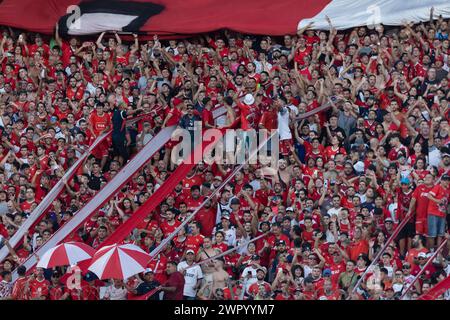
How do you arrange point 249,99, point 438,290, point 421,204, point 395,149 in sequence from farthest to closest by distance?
1. point 249,99
2. point 395,149
3. point 421,204
4. point 438,290

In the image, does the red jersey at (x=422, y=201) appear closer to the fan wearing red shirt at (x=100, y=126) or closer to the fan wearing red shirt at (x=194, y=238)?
the fan wearing red shirt at (x=194, y=238)

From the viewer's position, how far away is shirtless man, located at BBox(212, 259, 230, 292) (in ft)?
76.3

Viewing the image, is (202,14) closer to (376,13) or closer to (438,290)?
(376,13)

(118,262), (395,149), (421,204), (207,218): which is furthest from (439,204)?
(118,262)

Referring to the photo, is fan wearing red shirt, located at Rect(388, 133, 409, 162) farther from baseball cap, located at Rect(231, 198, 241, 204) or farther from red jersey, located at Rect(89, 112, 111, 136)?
red jersey, located at Rect(89, 112, 111, 136)

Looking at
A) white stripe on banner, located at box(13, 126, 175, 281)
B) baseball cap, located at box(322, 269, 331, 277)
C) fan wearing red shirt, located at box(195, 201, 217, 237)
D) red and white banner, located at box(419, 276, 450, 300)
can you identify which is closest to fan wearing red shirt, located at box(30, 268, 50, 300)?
white stripe on banner, located at box(13, 126, 175, 281)

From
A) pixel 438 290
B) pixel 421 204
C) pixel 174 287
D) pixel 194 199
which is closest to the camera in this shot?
pixel 438 290

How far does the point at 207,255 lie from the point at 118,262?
1798 millimetres

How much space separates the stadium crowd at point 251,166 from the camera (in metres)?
23.2

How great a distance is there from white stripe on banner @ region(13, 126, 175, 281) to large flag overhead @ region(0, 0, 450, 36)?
281 cm

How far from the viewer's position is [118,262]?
22203 millimetres

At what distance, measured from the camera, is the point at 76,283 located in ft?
75.0
